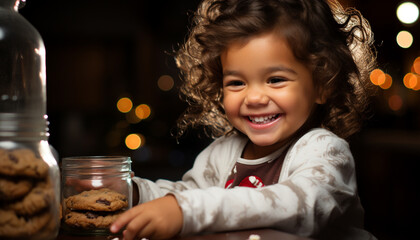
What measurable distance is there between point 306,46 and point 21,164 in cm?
61

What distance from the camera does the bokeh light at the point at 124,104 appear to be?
6015mm

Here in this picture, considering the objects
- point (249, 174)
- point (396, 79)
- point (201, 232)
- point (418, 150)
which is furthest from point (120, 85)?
point (201, 232)

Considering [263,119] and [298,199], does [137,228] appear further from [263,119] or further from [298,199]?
[263,119]

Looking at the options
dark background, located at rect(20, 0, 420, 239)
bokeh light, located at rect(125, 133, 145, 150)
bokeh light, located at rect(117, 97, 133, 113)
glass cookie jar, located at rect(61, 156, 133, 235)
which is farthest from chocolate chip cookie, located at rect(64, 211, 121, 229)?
bokeh light, located at rect(117, 97, 133, 113)

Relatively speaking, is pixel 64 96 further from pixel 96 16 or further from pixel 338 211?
pixel 338 211

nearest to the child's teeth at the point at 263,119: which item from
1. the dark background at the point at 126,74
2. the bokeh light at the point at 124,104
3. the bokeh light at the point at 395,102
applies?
the dark background at the point at 126,74

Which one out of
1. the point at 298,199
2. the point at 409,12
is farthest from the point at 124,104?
the point at 298,199

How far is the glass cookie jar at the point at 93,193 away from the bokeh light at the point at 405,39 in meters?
4.68

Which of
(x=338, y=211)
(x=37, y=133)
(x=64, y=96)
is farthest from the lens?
(x=64, y=96)

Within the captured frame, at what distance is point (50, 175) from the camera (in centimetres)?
63

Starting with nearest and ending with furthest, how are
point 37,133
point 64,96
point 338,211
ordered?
point 37,133 → point 338,211 → point 64,96

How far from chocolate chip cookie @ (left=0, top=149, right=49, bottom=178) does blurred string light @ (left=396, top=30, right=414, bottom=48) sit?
4.86 meters

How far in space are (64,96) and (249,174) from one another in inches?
210

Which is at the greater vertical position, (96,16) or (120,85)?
(96,16)
